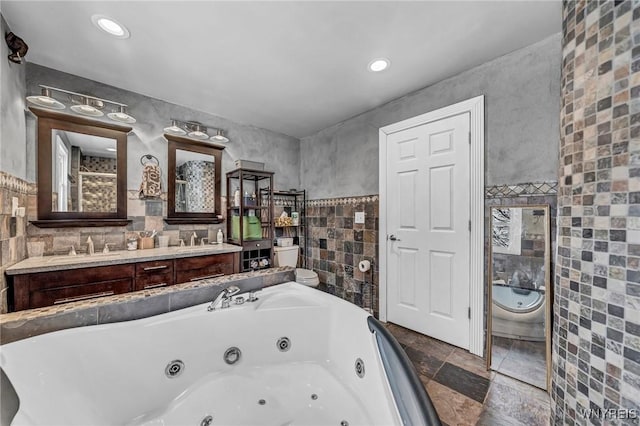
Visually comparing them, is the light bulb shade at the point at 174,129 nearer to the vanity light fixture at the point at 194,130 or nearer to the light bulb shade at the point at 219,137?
the vanity light fixture at the point at 194,130

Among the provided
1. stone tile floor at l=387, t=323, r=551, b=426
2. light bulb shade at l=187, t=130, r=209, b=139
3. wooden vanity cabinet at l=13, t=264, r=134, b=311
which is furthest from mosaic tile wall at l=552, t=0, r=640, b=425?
light bulb shade at l=187, t=130, r=209, b=139

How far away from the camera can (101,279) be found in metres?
1.78

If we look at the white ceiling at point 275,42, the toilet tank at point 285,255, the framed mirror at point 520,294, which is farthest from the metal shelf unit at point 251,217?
the framed mirror at point 520,294

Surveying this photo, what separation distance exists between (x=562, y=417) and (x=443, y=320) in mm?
1408

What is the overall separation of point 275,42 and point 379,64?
83 centimetres

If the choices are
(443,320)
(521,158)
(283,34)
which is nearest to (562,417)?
(443,320)

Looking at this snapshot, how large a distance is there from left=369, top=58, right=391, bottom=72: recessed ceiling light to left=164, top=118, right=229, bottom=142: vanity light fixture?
1843 millimetres

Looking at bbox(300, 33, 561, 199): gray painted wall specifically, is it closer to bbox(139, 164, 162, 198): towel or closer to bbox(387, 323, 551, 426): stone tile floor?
bbox(387, 323, 551, 426): stone tile floor

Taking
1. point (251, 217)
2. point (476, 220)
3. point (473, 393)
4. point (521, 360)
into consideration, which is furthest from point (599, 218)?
point (251, 217)

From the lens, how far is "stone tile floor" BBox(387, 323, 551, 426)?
1.30 meters

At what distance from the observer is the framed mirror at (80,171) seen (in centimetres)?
189

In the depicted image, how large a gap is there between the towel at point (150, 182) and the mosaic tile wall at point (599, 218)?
2960 mm

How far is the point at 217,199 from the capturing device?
2.86 metres

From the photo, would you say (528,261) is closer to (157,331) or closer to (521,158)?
(521,158)
